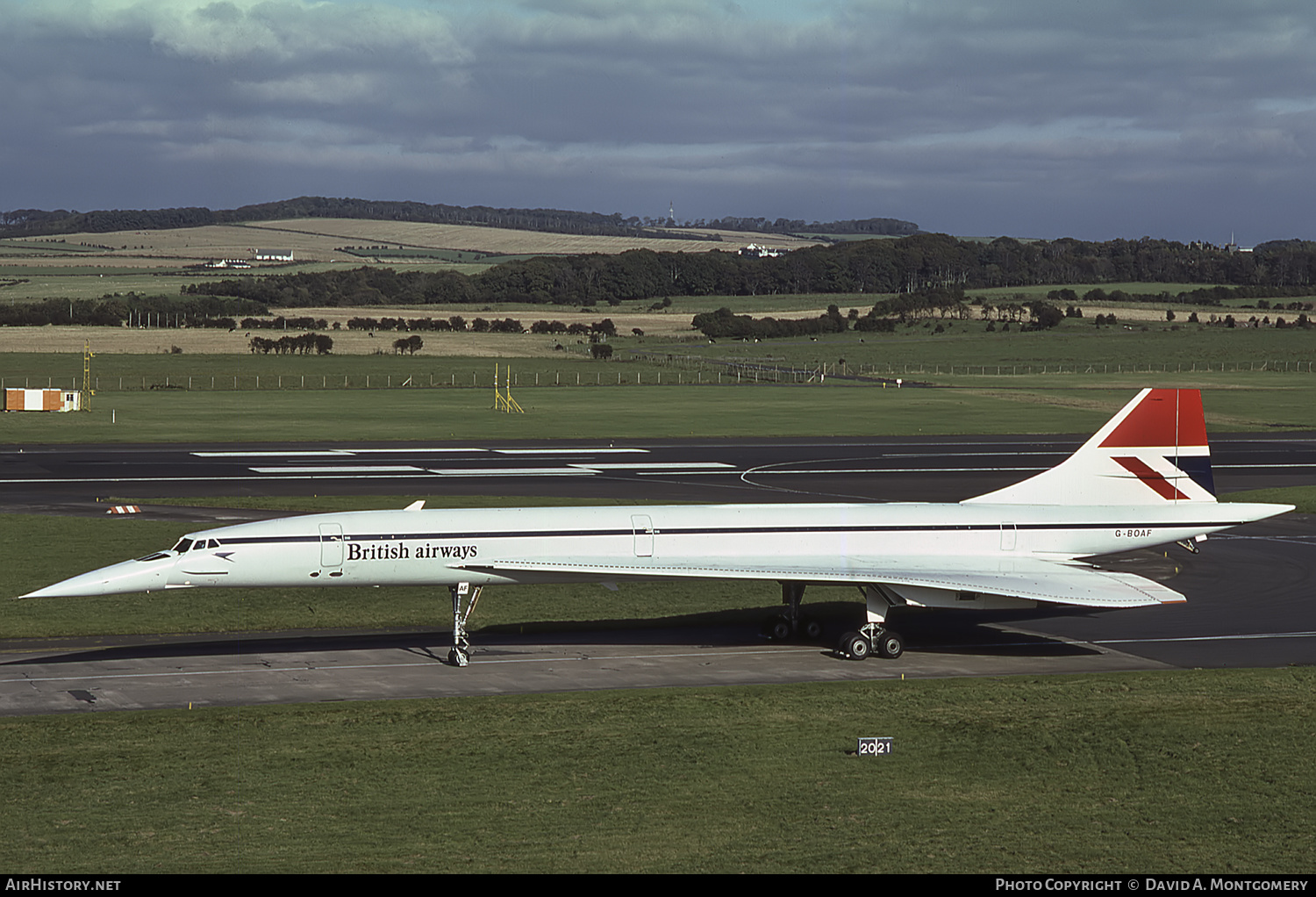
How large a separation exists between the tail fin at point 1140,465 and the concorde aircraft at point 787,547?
0.05 metres

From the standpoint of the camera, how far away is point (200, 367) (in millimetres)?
140625

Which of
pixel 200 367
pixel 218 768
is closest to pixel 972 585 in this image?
pixel 218 768

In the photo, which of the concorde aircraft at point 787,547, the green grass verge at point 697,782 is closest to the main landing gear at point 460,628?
the concorde aircraft at point 787,547

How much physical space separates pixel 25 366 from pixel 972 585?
12514 cm

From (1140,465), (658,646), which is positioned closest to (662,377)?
(1140,465)

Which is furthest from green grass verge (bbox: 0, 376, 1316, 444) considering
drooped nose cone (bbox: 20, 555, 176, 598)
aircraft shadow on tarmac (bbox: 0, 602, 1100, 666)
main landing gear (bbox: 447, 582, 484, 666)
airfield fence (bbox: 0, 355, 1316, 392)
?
drooped nose cone (bbox: 20, 555, 176, 598)

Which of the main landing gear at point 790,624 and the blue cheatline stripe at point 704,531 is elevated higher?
the blue cheatline stripe at point 704,531

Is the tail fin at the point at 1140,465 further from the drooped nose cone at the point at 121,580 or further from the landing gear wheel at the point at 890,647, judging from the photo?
the drooped nose cone at the point at 121,580

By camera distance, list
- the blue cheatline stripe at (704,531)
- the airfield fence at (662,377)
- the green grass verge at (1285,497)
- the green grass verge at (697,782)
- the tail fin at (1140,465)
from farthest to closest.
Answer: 1. the airfield fence at (662,377)
2. the green grass verge at (1285,497)
3. the tail fin at (1140,465)
4. the blue cheatline stripe at (704,531)
5. the green grass verge at (697,782)

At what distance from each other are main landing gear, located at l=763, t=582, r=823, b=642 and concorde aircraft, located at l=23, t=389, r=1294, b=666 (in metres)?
0.05

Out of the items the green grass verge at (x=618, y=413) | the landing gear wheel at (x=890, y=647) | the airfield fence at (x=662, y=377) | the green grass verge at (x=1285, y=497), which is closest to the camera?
the landing gear wheel at (x=890, y=647)

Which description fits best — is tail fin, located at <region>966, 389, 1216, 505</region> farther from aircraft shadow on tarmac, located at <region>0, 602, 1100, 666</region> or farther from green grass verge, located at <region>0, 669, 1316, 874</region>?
green grass verge, located at <region>0, 669, 1316, 874</region>

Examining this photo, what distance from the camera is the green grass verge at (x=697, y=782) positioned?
1875cm
